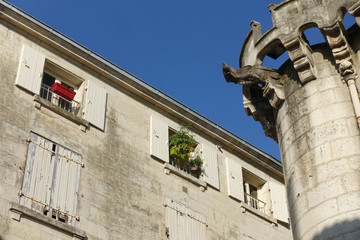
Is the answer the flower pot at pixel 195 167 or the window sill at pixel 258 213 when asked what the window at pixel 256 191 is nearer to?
the window sill at pixel 258 213

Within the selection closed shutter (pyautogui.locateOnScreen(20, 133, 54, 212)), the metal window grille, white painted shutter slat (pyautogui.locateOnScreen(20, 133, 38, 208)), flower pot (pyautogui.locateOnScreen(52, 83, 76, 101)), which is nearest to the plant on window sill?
the metal window grille

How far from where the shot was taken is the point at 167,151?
831 inches

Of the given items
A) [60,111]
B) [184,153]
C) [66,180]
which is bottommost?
[66,180]

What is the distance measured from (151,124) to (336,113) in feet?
34.6

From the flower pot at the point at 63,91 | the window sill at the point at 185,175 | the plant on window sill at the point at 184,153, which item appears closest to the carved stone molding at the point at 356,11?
the flower pot at the point at 63,91

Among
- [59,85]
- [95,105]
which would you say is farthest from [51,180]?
[95,105]

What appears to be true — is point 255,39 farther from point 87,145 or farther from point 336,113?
point 87,145

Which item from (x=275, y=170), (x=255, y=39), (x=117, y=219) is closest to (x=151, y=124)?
(x=117, y=219)

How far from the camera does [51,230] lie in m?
16.2

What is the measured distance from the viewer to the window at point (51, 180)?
1648 cm

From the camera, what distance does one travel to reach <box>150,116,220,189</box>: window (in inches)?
818

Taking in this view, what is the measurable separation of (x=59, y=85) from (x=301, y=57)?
9073 millimetres

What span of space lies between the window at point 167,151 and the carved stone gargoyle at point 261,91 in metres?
7.53

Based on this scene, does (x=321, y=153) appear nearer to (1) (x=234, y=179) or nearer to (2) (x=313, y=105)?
(2) (x=313, y=105)
